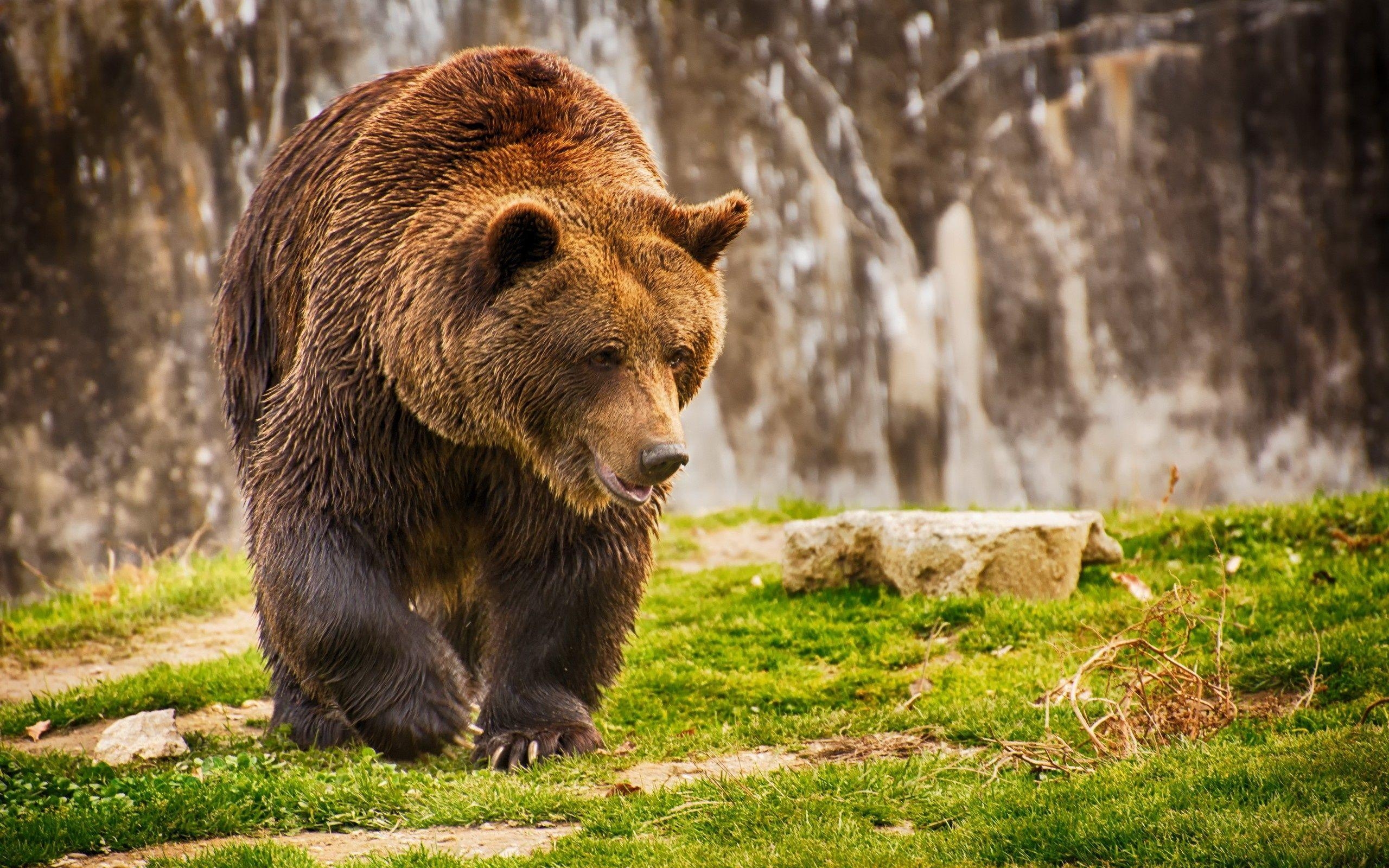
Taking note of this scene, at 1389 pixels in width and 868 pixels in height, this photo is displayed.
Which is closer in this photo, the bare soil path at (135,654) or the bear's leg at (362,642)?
the bear's leg at (362,642)

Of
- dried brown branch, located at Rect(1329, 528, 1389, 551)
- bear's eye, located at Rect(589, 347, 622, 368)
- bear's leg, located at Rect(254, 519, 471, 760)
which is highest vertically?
bear's eye, located at Rect(589, 347, 622, 368)

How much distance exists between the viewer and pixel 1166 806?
3.92 meters

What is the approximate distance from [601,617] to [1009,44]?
9.35 metres

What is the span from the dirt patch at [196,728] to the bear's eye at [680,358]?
2.69m

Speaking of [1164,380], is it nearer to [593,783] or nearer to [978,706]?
[978,706]

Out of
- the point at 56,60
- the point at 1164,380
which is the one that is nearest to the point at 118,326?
the point at 56,60

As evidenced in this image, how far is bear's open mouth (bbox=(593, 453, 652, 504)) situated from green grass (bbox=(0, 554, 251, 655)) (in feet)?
15.4

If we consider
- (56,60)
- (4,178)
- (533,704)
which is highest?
(56,60)

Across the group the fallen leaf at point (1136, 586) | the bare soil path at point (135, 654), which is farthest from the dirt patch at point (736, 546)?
the fallen leaf at point (1136, 586)

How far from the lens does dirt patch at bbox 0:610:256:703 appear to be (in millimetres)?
7523

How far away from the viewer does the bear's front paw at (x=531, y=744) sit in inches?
213

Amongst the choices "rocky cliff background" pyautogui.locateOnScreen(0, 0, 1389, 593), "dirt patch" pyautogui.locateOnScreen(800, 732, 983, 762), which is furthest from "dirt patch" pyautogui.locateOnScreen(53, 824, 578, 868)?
"rocky cliff background" pyautogui.locateOnScreen(0, 0, 1389, 593)

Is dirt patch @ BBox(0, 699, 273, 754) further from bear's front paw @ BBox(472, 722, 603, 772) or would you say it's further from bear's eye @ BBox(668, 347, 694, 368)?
bear's eye @ BBox(668, 347, 694, 368)

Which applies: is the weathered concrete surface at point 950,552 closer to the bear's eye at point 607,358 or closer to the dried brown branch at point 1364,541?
the dried brown branch at point 1364,541
